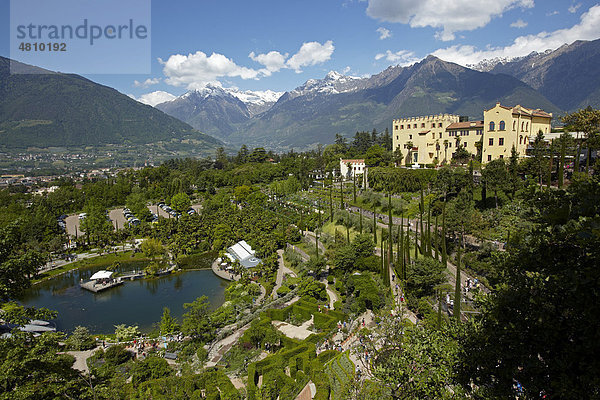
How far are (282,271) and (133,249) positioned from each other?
20459 mm

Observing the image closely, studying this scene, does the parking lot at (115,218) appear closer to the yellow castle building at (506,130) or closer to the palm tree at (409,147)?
the palm tree at (409,147)

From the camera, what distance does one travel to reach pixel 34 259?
337 inches

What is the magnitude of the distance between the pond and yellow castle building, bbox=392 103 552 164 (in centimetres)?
3809

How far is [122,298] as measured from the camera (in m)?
29.8

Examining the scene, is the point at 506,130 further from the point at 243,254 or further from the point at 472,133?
the point at 243,254

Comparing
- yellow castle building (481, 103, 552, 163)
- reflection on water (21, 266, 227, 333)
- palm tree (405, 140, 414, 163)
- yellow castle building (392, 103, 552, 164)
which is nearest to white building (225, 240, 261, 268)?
reflection on water (21, 266, 227, 333)

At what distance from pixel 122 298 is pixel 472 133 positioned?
4811 cm

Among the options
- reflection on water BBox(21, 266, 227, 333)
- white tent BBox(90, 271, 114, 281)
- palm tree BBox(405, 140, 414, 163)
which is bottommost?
reflection on water BBox(21, 266, 227, 333)

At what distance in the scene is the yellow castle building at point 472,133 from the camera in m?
43.5

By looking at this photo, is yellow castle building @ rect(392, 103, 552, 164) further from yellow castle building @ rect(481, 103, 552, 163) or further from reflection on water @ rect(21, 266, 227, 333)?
reflection on water @ rect(21, 266, 227, 333)

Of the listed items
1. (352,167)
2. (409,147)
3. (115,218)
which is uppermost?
(409,147)

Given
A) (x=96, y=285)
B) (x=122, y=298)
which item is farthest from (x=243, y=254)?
(x=96, y=285)

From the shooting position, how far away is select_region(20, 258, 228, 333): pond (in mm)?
25688

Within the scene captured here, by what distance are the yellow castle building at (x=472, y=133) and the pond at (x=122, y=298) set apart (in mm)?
38087
